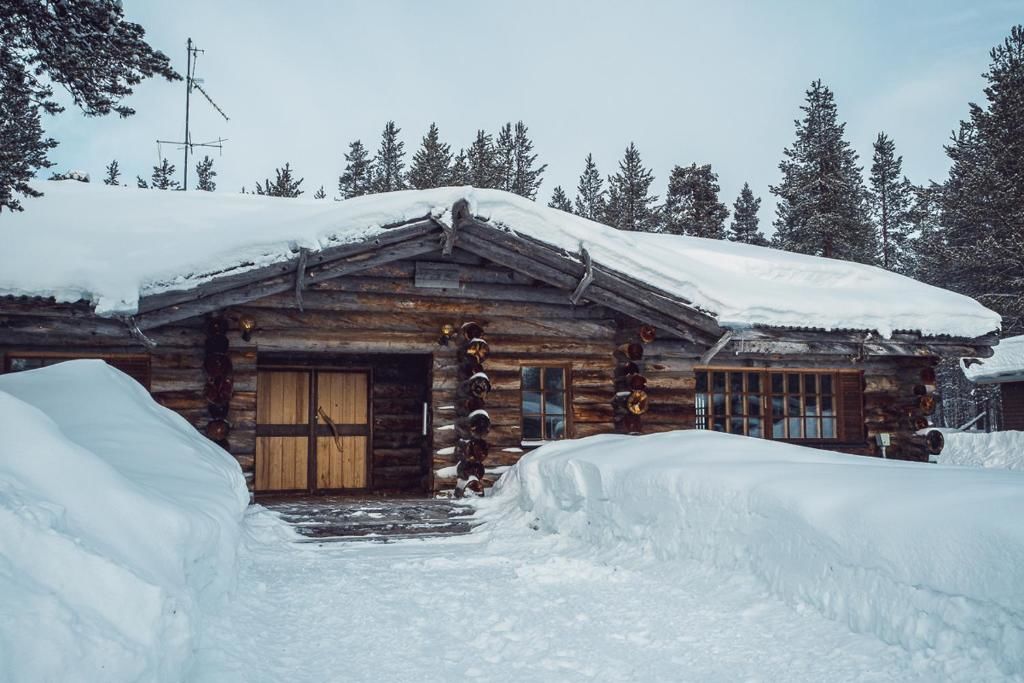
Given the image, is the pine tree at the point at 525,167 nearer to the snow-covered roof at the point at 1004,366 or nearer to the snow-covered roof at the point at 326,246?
the snow-covered roof at the point at 1004,366

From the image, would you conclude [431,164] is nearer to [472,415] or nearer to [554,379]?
[554,379]

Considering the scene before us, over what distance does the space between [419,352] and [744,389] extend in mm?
5294

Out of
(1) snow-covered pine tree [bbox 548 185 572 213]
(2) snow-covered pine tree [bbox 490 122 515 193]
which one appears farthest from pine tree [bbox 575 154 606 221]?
(2) snow-covered pine tree [bbox 490 122 515 193]

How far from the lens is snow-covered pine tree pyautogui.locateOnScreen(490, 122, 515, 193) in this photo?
118ft

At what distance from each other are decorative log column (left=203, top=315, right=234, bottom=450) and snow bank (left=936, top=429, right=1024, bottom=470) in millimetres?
20130

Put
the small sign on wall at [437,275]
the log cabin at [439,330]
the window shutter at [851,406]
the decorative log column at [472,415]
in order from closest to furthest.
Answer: the log cabin at [439,330]
the decorative log column at [472,415]
the small sign on wall at [437,275]
the window shutter at [851,406]

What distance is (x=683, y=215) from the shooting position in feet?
102

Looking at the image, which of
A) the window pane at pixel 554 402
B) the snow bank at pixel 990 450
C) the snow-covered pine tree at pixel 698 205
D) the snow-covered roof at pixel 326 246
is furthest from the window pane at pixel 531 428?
the snow-covered pine tree at pixel 698 205

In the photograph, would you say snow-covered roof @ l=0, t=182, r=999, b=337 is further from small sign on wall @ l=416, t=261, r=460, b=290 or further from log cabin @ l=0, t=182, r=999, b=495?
small sign on wall @ l=416, t=261, r=460, b=290

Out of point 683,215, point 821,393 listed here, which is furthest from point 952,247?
point 821,393

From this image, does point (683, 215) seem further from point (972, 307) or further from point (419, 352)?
point (419, 352)

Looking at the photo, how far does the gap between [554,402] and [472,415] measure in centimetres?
168

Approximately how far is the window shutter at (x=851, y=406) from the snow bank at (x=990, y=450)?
11595mm

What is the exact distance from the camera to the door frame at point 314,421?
11.5 m
